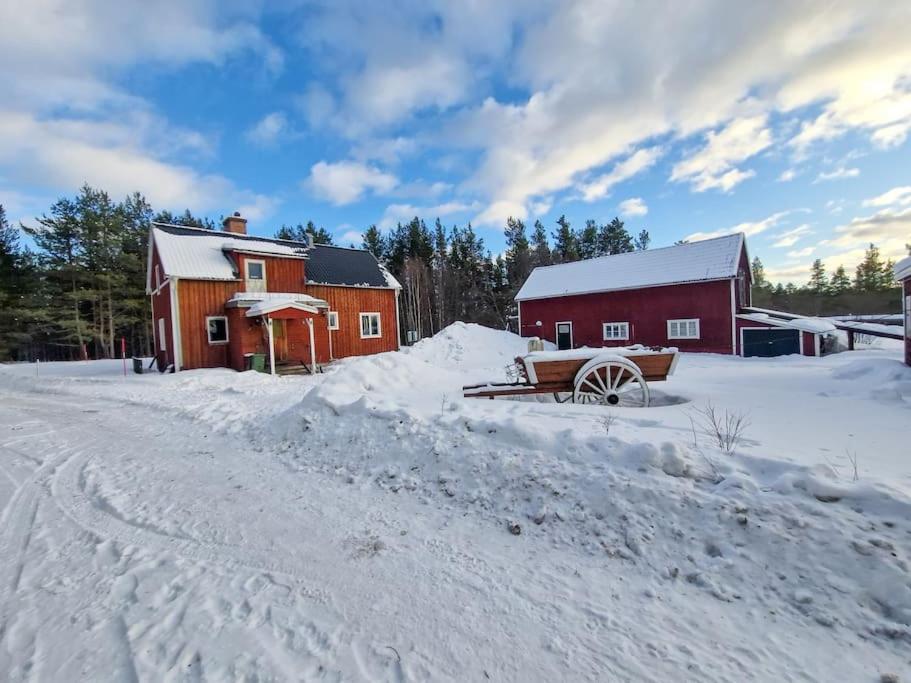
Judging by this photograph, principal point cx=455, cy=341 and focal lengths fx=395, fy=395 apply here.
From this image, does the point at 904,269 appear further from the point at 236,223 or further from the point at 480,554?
the point at 236,223

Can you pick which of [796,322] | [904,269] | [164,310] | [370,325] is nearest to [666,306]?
[796,322]

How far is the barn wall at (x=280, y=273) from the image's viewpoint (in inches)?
719

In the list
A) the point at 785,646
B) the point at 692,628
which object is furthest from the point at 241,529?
the point at 785,646

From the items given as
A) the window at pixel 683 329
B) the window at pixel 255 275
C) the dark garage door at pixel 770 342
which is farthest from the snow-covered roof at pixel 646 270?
the window at pixel 255 275

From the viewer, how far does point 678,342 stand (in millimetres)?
20203

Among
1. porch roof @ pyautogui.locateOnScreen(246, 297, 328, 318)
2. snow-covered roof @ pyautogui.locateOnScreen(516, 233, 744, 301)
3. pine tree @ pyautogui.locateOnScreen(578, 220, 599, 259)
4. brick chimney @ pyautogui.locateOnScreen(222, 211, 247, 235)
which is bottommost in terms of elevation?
porch roof @ pyautogui.locateOnScreen(246, 297, 328, 318)

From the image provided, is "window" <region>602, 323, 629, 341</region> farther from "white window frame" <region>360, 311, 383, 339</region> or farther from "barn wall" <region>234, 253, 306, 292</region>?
"barn wall" <region>234, 253, 306, 292</region>

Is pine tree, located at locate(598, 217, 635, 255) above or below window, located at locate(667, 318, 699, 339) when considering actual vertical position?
above

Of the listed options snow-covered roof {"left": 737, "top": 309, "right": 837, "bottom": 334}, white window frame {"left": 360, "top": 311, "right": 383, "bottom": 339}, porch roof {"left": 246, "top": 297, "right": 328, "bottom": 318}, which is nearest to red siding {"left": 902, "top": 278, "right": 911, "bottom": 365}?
snow-covered roof {"left": 737, "top": 309, "right": 837, "bottom": 334}

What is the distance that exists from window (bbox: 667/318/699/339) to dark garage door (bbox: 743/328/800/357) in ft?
6.64

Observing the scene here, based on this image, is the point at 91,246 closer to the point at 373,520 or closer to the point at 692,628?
the point at 373,520

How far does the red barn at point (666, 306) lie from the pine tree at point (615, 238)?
25643 millimetres

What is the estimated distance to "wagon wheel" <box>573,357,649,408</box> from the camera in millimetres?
6836

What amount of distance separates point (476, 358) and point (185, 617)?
17.1 m
